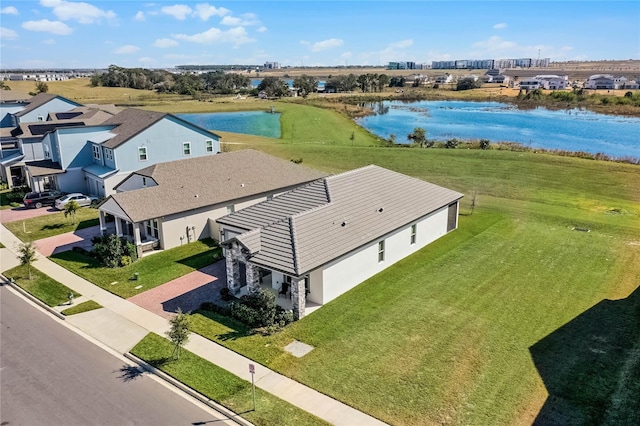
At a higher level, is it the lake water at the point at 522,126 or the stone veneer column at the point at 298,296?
Answer: the lake water at the point at 522,126

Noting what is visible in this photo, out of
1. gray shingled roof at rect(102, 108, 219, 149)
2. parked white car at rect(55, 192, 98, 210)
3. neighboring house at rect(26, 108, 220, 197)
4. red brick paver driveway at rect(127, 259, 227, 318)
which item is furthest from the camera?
gray shingled roof at rect(102, 108, 219, 149)

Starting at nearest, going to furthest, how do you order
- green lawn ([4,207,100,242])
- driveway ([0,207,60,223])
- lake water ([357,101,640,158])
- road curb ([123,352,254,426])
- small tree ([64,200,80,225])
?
road curb ([123,352,254,426]) → green lawn ([4,207,100,242]) → small tree ([64,200,80,225]) → driveway ([0,207,60,223]) → lake water ([357,101,640,158])

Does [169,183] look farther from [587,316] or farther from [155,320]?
[587,316]

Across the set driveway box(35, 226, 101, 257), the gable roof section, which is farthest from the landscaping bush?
the gable roof section

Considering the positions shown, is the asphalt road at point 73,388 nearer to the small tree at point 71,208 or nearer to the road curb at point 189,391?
the road curb at point 189,391

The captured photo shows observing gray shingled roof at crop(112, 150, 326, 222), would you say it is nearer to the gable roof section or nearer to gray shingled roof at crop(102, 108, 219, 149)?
gray shingled roof at crop(102, 108, 219, 149)

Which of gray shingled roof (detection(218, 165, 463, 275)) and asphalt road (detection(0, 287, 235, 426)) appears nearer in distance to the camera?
asphalt road (detection(0, 287, 235, 426))

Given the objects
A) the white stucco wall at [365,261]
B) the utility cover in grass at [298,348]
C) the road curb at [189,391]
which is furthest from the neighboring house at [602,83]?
the road curb at [189,391]
